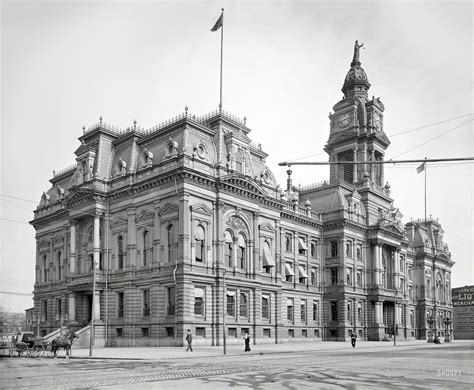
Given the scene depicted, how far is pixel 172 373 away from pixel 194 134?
106 ft

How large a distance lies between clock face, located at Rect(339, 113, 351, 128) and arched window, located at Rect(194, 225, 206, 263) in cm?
4062

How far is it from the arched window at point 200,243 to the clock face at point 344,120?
4062cm

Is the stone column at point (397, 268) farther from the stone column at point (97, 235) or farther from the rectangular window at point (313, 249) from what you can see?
the stone column at point (97, 235)

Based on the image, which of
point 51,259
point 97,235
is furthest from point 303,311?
point 51,259

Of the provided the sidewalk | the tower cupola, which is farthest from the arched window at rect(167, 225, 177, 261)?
the tower cupola

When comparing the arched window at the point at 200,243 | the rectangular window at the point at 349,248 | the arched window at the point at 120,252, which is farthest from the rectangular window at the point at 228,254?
the rectangular window at the point at 349,248

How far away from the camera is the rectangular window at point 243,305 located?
176 ft

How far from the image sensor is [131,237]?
5303 cm

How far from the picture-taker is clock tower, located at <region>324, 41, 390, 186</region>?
81.4 meters

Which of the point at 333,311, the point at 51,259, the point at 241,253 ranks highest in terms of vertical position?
the point at 241,253

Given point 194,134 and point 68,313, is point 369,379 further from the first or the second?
point 68,313

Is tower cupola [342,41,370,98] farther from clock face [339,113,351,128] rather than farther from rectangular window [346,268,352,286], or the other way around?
rectangular window [346,268,352,286]

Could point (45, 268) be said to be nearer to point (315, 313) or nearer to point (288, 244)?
point (288, 244)

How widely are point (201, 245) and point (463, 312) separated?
2555 inches
